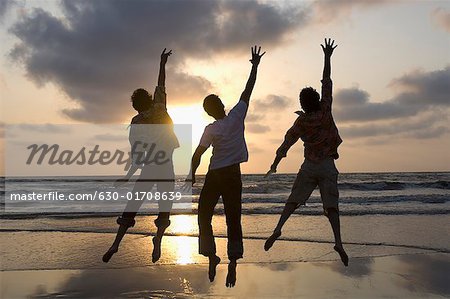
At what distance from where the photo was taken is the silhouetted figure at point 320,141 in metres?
6.51

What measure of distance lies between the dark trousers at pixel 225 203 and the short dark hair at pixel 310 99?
1.36m

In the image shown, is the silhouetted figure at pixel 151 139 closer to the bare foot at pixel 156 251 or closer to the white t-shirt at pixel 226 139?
the bare foot at pixel 156 251

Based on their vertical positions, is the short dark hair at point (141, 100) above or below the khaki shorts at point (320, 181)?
above

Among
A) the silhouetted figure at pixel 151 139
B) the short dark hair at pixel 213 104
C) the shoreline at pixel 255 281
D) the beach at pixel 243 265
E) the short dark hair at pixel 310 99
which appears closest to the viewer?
the short dark hair at pixel 213 104

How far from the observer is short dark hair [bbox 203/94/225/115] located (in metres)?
6.26

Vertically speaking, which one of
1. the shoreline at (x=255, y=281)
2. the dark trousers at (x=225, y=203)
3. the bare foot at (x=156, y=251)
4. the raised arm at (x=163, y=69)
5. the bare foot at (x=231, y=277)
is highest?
the raised arm at (x=163, y=69)

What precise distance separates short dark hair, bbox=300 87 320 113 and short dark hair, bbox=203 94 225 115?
1202 mm

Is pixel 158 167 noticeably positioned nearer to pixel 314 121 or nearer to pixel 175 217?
pixel 314 121

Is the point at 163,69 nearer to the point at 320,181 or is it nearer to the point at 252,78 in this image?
the point at 252,78

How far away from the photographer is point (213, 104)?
626 centimetres

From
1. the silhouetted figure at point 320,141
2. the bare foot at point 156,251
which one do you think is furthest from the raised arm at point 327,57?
the bare foot at point 156,251

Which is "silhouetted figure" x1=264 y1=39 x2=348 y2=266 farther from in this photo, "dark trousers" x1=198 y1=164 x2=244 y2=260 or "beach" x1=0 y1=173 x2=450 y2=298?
"beach" x1=0 y1=173 x2=450 y2=298

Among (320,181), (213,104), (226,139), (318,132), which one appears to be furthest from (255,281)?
(213,104)

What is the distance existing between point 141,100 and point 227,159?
158 cm
